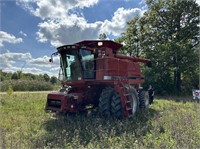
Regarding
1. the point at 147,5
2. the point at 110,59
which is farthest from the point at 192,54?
the point at 110,59

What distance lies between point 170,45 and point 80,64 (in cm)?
1439

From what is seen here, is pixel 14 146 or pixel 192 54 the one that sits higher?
pixel 192 54

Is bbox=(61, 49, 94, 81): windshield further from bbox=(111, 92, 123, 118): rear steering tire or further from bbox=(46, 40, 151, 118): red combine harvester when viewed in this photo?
bbox=(111, 92, 123, 118): rear steering tire

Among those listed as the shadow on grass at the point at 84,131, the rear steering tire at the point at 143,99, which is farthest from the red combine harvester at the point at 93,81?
the rear steering tire at the point at 143,99

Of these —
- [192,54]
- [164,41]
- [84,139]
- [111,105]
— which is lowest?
[84,139]

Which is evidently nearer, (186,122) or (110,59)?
(186,122)

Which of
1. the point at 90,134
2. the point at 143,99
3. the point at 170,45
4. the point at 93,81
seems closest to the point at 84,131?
the point at 90,134

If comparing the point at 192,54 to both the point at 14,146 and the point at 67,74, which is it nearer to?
the point at 67,74

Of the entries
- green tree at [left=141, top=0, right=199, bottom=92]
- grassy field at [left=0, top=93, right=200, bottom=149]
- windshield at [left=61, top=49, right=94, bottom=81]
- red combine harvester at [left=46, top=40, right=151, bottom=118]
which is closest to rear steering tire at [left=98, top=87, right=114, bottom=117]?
red combine harvester at [left=46, top=40, right=151, bottom=118]

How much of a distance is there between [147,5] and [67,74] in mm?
19508

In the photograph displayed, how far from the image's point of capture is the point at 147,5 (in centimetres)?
2561

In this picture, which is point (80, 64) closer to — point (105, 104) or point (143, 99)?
point (105, 104)

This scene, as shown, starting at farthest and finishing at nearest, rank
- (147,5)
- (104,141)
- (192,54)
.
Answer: (147,5)
(192,54)
(104,141)

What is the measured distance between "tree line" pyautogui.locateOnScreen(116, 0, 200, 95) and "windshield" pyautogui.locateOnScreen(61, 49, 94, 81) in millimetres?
13703
